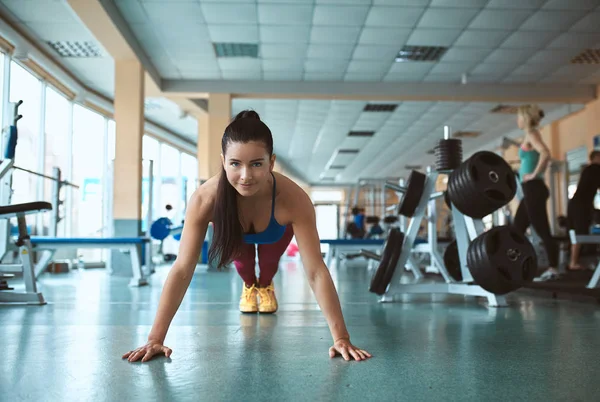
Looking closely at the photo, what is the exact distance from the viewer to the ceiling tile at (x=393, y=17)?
15.8ft

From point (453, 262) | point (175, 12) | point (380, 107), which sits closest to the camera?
point (453, 262)

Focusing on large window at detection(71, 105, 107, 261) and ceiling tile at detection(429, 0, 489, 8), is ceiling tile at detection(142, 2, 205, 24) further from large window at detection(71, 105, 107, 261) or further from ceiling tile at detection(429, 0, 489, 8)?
large window at detection(71, 105, 107, 261)

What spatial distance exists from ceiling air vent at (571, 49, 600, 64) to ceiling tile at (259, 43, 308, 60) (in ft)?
10.7

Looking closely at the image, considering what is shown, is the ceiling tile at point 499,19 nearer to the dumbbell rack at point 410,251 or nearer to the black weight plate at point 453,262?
the black weight plate at point 453,262

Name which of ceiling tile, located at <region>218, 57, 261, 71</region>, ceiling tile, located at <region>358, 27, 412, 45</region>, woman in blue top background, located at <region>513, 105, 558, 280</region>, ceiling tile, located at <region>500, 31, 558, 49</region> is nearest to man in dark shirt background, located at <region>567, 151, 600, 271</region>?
woman in blue top background, located at <region>513, 105, 558, 280</region>

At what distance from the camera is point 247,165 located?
1.39 metres

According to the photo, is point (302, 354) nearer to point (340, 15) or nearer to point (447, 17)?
point (340, 15)

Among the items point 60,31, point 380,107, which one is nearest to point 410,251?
point 60,31

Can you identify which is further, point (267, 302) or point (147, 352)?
point (267, 302)

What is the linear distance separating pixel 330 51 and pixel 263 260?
4.07m

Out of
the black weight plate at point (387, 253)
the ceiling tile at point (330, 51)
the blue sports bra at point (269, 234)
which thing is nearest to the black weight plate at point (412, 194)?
the black weight plate at point (387, 253)

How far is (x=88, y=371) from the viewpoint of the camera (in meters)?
1.33

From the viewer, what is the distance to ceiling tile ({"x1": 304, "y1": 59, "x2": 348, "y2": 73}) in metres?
6.28

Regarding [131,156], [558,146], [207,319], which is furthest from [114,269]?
[558,146]
